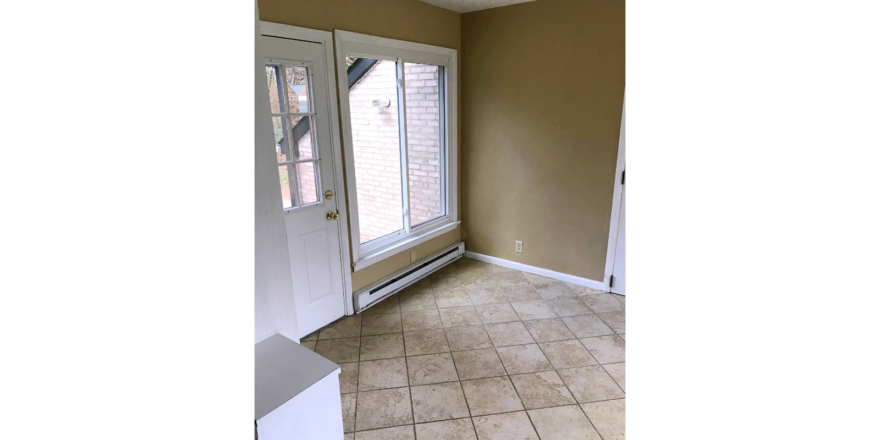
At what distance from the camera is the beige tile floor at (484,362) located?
212cm

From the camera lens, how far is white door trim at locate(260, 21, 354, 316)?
7.91 ft

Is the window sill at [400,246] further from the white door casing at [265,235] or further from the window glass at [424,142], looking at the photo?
the white door casing at [265,235]

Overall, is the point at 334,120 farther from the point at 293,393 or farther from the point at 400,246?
the point at 293,393

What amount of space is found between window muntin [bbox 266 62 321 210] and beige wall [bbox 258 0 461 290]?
0.27m

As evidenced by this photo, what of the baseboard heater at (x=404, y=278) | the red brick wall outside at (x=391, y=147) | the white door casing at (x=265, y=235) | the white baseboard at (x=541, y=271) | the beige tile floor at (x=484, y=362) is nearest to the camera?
the white door casing at (x=265, y=235)

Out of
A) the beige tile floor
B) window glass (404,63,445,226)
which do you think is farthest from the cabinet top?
window glass (404,63,445,226)

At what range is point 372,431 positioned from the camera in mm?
2068

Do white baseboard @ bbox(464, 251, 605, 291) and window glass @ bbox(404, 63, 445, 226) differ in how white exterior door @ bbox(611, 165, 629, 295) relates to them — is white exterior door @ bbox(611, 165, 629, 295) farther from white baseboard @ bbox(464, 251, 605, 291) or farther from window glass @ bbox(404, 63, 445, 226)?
window glass @ bbox(404, 63, 445, 226)

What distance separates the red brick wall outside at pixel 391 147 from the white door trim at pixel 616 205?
1504 millimetres

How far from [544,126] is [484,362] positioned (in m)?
1.91

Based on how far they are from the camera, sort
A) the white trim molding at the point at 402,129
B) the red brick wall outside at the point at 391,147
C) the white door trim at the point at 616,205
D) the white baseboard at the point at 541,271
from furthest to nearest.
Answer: the red brick wall outside at the point at 391,147 < the white baseboard at the point at 541,271 < the white door trim at the point at 616,205 < the white trim molding at the point at 402,129

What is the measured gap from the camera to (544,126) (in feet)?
11.7

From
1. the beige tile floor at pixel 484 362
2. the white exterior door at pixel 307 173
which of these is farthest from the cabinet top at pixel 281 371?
the white exterior door at pixel 307 173
